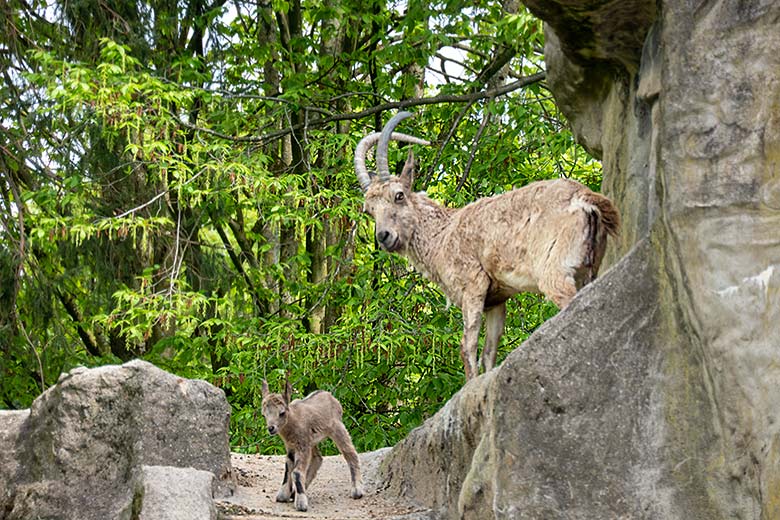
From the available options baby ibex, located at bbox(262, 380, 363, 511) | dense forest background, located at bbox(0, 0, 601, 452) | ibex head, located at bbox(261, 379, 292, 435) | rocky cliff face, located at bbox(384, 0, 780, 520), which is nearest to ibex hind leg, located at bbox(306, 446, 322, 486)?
baby ibex, located at bbox(262, 380, 363, 511)

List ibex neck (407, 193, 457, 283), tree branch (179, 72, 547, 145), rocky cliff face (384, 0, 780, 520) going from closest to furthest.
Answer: rocky cliff face (384, 0, 780, 520), ibex neck (407, 193, 457, 283), tree branch (179, 72, 547, 145)

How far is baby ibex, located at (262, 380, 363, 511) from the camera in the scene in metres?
8.48

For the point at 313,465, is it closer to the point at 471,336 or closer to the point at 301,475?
the point at 301,475

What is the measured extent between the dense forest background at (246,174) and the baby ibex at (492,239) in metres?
3.40

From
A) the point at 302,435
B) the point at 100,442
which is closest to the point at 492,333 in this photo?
the point at 302,435

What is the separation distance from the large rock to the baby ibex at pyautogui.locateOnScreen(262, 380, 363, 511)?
0.50m

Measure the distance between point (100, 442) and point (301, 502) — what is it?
57.6 inches

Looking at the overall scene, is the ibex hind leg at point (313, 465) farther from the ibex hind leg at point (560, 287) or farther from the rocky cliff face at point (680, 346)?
the rocky cliff face at point (680, 346)

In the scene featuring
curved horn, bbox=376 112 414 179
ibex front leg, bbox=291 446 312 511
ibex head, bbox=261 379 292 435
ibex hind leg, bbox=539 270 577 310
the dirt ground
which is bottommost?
the dirt ground

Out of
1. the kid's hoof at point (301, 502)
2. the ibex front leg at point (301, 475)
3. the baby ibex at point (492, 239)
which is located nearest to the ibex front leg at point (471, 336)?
the baby ibex at point (492, 239)

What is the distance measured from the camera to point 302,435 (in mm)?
8648

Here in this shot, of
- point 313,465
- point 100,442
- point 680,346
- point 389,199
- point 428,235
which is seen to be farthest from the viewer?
point 389,199

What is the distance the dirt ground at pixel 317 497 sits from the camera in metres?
7.91

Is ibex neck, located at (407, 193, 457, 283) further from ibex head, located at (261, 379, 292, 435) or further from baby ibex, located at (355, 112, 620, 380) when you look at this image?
ibex head, located at (261, 379, 292, 435)
